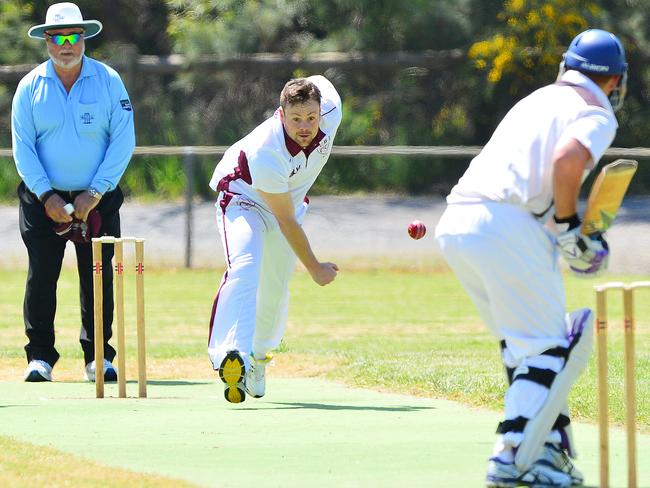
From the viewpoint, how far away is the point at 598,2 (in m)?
20.5

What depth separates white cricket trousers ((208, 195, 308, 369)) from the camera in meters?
7.65

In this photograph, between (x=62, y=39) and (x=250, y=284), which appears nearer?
(x=250, y=284)

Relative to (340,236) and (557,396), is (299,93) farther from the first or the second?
(340,236)

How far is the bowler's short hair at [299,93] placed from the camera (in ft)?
24.3

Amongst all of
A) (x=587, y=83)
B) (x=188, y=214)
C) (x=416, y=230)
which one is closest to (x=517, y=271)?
(x=587, y=83)

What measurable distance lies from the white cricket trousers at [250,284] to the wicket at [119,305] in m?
0.42

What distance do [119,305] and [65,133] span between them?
1629 millimetres

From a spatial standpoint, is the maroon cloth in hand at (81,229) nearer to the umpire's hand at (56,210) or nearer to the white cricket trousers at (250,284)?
the umpire's hand at (56,210)

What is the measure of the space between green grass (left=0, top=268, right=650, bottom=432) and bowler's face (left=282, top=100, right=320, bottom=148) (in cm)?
180

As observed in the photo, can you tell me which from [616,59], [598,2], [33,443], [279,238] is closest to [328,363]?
[279,238]

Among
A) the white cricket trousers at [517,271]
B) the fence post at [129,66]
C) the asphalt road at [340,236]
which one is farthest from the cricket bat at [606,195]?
the fence post at [129,66]

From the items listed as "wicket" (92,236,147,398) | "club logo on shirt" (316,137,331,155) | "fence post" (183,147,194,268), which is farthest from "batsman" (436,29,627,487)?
"fence post" (183,147,194,268)

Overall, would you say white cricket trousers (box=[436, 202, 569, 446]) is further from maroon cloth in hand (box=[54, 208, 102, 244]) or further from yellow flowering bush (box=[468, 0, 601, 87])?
yellow flowering bush (box=[468, 0, 601, 87])

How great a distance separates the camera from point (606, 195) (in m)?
5.62
